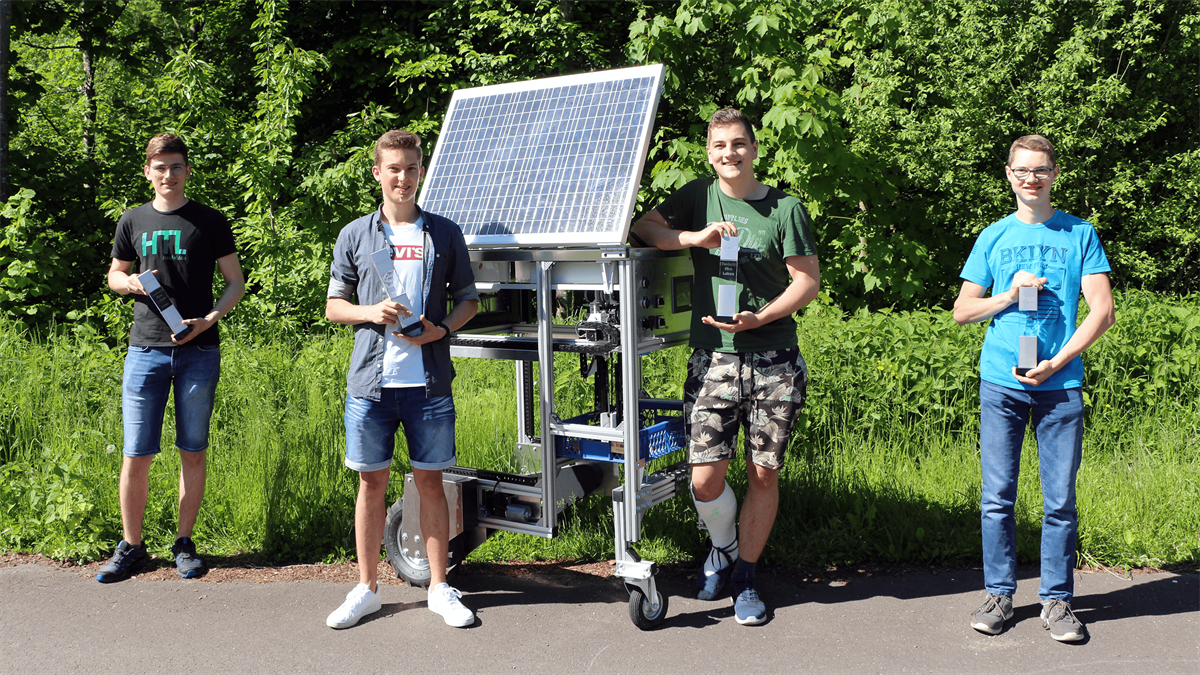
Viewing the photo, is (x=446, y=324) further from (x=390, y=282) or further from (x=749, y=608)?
(x=749, y=608)

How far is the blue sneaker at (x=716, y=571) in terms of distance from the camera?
4367 millimetres

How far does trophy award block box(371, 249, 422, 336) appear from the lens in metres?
3.97

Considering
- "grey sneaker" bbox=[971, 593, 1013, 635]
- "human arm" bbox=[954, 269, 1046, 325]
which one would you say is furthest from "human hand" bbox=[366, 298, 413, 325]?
"grey sneaker" bbox=[971, 593, 1013, 635]

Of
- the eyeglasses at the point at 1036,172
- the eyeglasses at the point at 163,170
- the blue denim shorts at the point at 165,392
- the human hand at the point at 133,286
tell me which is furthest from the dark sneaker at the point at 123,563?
the eyeglasses at the point at 1036,172

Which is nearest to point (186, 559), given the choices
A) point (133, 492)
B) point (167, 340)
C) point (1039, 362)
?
point (133, 492)

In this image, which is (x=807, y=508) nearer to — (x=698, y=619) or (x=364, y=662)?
(x=698, y=619)

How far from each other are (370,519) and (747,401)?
67.2 inches

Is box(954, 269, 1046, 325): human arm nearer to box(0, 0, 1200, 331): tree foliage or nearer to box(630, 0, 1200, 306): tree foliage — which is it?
box(0, 0, 1200, 331): tree foliage

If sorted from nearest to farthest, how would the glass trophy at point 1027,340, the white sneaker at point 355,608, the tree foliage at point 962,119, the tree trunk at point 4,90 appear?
the glass trophy at point 1027,340 < the white sneaker at point 355,608 < the tree foliage at point 962,119 < the tree trunk at point 4,90

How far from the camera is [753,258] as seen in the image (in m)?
4.02

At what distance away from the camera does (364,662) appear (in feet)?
12.4

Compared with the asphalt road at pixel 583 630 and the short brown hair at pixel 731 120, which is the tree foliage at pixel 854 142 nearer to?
the short brown hair at pixel 731 120

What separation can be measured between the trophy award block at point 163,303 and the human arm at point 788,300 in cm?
249

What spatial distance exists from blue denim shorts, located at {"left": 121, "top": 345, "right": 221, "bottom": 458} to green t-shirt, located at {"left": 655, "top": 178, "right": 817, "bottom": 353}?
2.44 m
